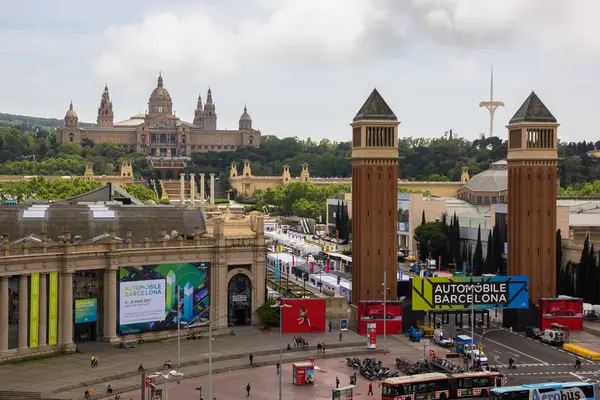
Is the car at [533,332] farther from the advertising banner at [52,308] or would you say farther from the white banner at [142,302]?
the advertising banner at [52,308]

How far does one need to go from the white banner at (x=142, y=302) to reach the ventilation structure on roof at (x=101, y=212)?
23.2ft

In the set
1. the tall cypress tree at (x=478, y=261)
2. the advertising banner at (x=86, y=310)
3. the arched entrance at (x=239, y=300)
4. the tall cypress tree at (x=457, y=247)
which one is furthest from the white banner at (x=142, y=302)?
the tall cypress tree at (x=457, y=247)

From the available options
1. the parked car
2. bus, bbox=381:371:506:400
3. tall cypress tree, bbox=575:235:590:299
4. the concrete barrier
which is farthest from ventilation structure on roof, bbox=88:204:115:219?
tall cypress tree, bbox=575:235:590:299

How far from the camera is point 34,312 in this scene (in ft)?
236

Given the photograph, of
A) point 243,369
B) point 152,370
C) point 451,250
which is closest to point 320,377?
point 243,369

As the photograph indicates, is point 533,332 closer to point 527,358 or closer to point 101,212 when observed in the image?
point 527,358

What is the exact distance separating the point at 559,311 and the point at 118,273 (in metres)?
40.4

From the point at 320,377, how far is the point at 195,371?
901 centimetres

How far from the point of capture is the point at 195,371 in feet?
226

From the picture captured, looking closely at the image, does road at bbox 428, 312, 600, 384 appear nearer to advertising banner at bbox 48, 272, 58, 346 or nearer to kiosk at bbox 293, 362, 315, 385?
kiosk at bbox 293, 362, 315, 385

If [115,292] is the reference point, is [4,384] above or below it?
below

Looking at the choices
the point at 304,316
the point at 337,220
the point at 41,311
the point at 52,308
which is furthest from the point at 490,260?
the point at 337,220

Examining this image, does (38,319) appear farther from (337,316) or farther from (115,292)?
(337,316)

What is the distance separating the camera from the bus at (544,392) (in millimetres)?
58750
